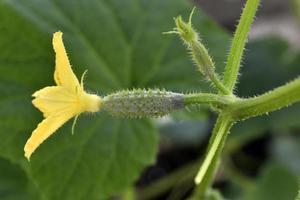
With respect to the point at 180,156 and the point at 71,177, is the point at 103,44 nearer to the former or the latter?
the point at 71,177

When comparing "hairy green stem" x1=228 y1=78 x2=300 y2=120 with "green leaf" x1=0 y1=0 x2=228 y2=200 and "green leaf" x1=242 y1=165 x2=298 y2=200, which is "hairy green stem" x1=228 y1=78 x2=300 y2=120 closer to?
"green leaf" x1=0 y1=0 x2=228 y2=200

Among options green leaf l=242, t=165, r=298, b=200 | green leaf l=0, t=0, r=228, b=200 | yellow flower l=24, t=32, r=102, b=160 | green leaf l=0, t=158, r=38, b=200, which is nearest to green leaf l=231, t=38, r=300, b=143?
green leaf l=242, t=165, r=298, b=200

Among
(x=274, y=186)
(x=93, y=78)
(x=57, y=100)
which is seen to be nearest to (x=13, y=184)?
(x=93, y=78)

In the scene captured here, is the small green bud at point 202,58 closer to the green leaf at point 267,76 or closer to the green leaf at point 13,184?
the green leaf at point 13,184

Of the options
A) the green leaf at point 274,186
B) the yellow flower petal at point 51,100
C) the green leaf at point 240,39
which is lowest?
the yellow flower petal at point 51,100

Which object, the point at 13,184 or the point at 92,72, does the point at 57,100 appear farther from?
the point at 13,184

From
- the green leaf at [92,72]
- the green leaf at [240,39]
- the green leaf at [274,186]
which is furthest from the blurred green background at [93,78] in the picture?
the green leaf at [240,39]
